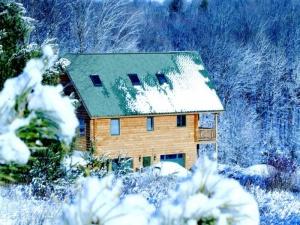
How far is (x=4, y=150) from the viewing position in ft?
3.51

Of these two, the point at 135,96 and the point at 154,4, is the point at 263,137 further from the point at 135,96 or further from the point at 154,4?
the point at 154,4

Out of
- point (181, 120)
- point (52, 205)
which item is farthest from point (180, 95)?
point (52, 205)

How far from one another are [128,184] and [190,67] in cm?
1734

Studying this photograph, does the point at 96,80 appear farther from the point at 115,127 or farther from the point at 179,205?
the point at 179,205

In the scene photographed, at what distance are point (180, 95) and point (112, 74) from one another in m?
3.34

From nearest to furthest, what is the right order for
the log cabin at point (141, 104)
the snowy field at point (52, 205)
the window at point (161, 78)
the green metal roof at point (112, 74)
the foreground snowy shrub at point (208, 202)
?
1. the foreground snowy shrub at point (208, 202)
2. the snowy field at point (52, 205)
3. the green metal roof at point (112, 74)
4. the log cabin at point (141, 104)
5. the window at point (161, 78)

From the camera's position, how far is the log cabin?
84.7 ft

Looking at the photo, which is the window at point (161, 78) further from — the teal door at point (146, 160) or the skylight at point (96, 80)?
the teal door at point (146, 160)

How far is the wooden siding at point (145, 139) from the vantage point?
25.9m

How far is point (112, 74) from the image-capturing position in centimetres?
2714

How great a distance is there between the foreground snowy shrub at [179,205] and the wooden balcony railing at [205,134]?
27.2 metres

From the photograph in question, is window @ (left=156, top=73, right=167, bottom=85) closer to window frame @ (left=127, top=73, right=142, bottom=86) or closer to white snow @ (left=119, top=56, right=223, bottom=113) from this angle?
white snow @ (left=119, top=56, right=223, bottom=113)

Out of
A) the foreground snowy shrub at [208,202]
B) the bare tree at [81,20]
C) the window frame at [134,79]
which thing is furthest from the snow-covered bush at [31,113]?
the bare tree at [81,20]

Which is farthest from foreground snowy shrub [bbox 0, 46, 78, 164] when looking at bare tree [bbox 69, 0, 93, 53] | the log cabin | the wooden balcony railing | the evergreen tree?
bare tree [bbox 69, 0, 93, 53]
